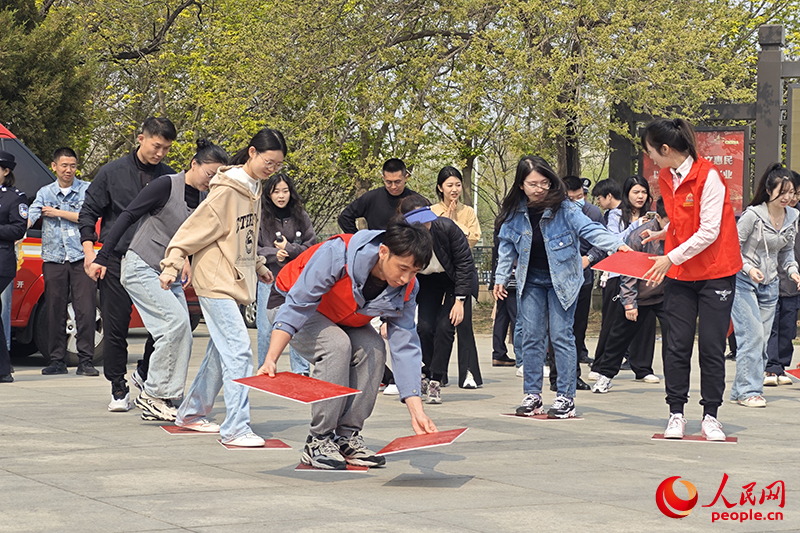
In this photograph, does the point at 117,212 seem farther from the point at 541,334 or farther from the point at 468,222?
the point at 468,222

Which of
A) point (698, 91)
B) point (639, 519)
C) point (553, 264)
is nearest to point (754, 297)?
point (553, 264)

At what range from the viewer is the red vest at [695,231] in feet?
21.5

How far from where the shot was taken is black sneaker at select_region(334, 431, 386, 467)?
5.51m

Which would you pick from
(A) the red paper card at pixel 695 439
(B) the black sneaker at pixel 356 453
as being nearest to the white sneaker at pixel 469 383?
(A) the red paper card at pixel 695 439

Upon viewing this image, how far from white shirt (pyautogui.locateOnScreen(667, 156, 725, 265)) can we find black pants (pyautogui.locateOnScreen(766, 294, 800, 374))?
4.08m

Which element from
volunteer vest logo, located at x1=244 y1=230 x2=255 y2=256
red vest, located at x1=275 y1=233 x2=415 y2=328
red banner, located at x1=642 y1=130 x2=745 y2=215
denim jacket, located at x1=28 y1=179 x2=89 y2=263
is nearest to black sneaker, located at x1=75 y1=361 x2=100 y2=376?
denim jacket, located at x1=28 y1=179 x2=89 y2=263

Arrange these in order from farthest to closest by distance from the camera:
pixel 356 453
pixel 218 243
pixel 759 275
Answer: pixel 759 275 → pixel 218 243 → pixel 356 453

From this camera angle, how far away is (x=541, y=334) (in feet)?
25.3

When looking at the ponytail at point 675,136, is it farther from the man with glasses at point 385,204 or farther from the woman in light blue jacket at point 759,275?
the man with glasses at point 385,204

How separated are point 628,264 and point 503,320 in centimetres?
496

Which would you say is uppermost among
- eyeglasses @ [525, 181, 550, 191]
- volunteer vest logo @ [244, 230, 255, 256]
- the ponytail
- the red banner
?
the red banner

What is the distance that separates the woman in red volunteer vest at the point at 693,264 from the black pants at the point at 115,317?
351cm

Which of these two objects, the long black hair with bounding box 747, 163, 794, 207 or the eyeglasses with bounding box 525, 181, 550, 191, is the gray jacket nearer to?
the long black hair with bounding box 747, 163, 794, 207

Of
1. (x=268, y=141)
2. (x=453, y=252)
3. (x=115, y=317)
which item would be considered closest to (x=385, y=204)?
(x=453, y=252)
